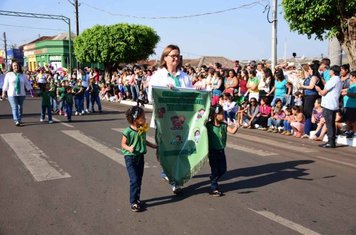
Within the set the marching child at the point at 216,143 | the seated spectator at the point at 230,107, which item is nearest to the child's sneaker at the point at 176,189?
the marching child at the point at 216,143

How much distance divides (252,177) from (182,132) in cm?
185

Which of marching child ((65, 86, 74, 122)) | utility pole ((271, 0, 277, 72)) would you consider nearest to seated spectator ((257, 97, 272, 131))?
utility pole ((271, 0, 277, 72))

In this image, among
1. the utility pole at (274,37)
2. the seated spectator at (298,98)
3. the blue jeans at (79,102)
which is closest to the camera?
the seated spectator at (298,98)

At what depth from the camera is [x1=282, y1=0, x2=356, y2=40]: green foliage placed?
13.2 meters

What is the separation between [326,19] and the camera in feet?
46.2

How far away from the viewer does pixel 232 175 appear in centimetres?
688

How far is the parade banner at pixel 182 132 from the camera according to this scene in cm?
541

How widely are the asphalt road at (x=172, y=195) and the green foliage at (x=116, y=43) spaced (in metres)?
29.9

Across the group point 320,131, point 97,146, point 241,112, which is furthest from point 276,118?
point 97,146

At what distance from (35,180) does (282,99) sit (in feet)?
28.5

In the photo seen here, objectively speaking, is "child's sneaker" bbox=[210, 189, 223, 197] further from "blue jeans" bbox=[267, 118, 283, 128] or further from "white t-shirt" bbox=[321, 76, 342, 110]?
"blue jeans" bbox=[267, 118, 283, 128]

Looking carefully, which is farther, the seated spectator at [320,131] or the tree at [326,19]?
the tree at [326,19]

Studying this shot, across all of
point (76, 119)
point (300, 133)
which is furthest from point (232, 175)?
point (76, 119)

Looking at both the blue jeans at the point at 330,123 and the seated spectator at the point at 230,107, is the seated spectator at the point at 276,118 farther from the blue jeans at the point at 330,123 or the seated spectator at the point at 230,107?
the blue jeans at the point at 330,123
